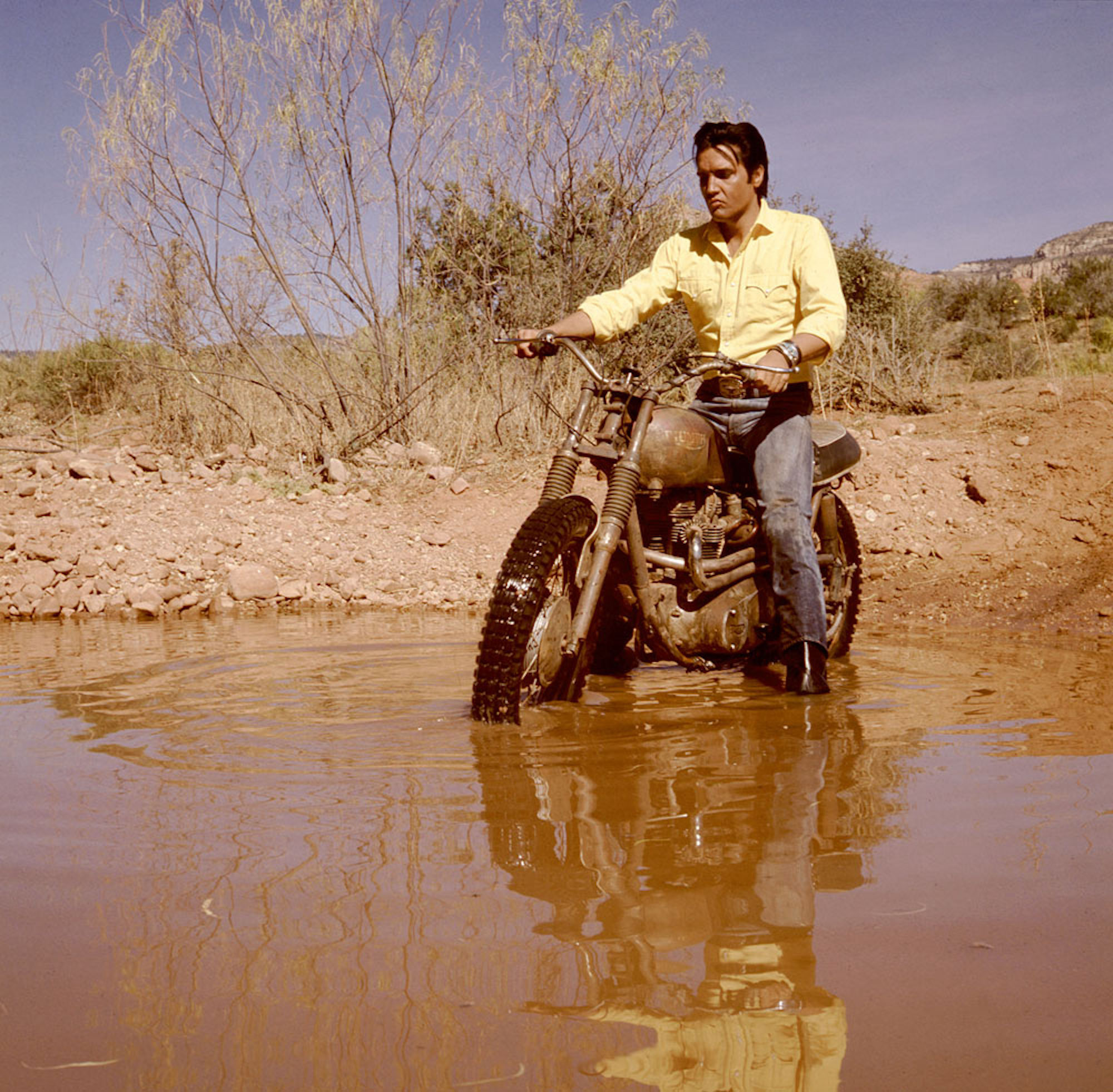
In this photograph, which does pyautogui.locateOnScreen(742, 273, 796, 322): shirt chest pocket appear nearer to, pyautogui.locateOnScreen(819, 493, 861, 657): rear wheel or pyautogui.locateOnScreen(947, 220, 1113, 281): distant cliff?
pyautogui.locateOnScreen(819, 493, 861, 657): rear wheel

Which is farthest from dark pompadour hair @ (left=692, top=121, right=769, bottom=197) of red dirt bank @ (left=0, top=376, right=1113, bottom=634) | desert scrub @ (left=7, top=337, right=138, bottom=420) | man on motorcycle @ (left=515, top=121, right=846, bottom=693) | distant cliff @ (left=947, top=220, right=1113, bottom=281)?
distant cliff @ (left=947, top=220, right=1113, bottom=281)

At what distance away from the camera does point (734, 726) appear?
434 centimetres

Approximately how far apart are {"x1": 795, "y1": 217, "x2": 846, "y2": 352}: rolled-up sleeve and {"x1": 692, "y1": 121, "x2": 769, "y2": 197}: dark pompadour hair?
0.35 meters

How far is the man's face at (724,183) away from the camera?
4855 millimetres

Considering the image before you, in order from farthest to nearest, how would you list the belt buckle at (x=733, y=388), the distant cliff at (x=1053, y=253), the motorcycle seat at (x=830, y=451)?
the distant cliff at (x=1053, y=253) < the motorcycle seat at (x=830, y=451) < the belt buckle at (x=733, y=388)

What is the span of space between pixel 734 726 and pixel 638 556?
2.61 feet

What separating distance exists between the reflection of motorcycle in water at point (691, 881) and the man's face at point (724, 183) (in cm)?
223

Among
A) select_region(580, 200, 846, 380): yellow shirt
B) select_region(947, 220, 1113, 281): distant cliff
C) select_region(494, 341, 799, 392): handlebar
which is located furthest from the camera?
select_region(947, 220, 1113, 281): distant cliff

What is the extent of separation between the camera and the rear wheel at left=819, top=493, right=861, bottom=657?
590 cm

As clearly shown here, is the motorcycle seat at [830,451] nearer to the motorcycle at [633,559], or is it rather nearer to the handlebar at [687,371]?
the motorcycle at [633,559]

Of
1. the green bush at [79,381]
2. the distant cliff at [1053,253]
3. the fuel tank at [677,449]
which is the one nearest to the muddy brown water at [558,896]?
the fuel tank at [677,449]

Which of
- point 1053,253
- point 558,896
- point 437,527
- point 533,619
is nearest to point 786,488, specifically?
point 533,619

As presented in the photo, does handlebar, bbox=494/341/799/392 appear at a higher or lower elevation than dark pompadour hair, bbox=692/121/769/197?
lower

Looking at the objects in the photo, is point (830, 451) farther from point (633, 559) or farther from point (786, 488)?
point (633, 559)
